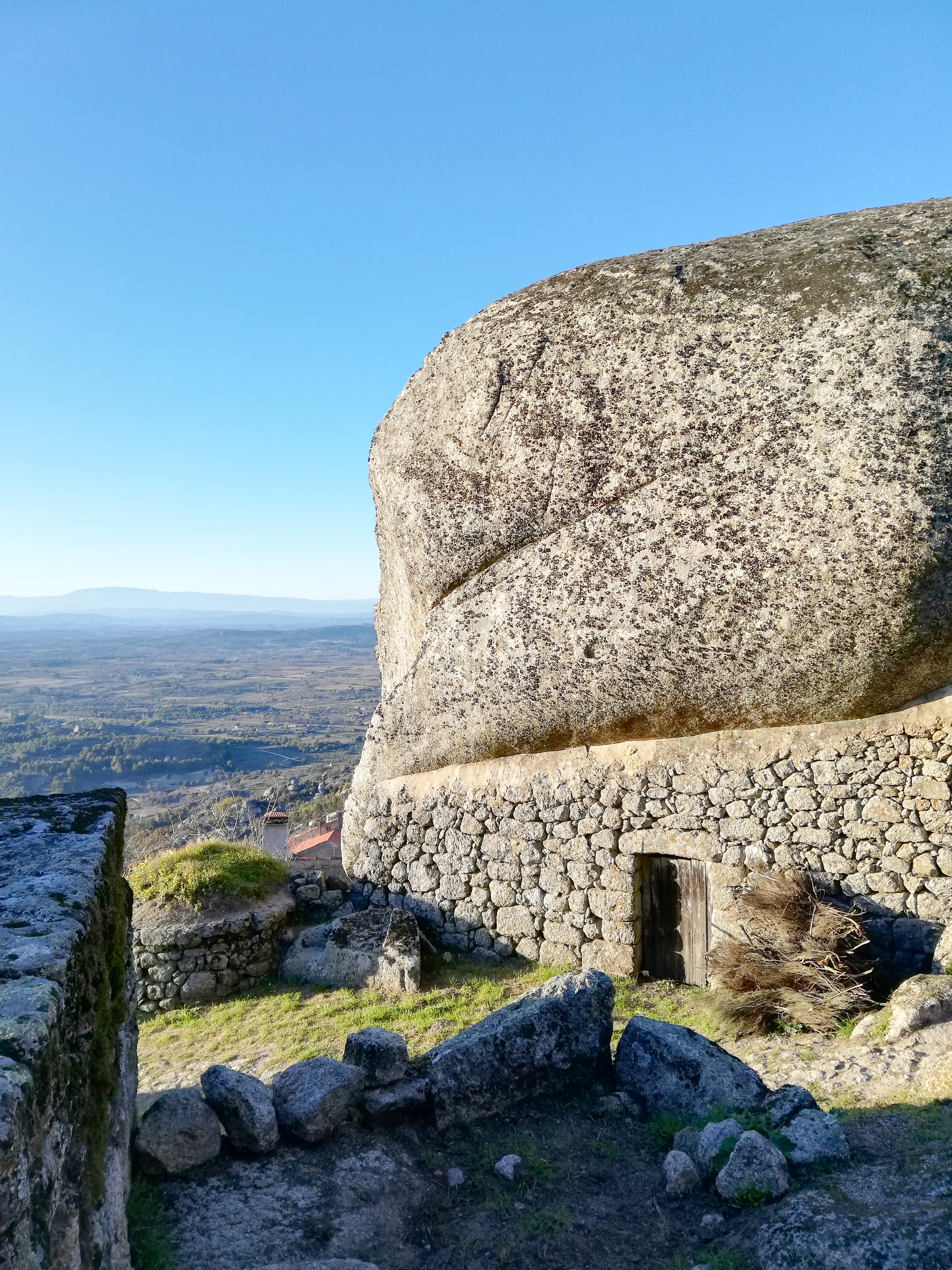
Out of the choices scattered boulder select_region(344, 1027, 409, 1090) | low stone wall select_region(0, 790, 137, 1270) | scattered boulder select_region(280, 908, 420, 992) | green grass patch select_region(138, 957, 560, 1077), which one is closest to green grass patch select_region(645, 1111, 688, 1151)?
scattered boulder select_region(344, 1027, 409, 1090)

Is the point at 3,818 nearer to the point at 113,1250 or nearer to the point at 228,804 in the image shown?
the point at 113,1250

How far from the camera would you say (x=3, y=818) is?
16.1ft

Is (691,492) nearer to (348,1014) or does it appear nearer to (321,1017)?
(348,1014)

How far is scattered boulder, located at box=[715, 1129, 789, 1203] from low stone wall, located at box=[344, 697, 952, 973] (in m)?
3.99

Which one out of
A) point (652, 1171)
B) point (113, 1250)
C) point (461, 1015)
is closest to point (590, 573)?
point (461, 1015)

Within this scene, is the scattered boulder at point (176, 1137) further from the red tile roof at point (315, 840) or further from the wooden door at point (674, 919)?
the red tile roof at point (315, 840)

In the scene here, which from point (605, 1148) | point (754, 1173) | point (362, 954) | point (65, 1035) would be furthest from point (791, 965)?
point (65, 1035)

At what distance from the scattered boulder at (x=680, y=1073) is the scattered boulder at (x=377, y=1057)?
61.8 inches

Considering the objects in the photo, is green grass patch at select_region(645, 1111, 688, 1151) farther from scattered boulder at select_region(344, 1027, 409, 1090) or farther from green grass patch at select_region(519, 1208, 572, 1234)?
scattered boulder at select_region(344, 1027, 409, 1090)

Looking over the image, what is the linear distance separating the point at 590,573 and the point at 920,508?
10.1ft

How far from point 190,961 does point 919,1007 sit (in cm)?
769

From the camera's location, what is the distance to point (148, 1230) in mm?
4395

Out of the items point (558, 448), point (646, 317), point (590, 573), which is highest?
point (646, 317)

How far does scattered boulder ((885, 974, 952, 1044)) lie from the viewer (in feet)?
22.9
